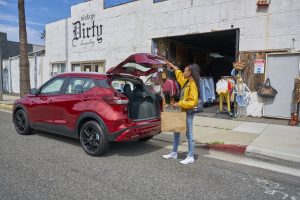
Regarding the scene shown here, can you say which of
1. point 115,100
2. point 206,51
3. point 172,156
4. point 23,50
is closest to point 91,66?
point 23,50

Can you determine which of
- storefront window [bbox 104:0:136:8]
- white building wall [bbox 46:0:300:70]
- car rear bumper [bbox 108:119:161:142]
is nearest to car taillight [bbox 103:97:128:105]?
car rear bumper [bbox 108:119:161:142]

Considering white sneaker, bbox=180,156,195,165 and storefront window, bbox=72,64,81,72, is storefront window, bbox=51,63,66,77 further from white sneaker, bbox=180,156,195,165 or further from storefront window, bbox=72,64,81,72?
white sneaker, bbox=180,156,195,165

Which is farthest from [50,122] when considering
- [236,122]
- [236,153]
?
[236,122]

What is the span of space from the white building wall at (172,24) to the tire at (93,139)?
6530 millimetres

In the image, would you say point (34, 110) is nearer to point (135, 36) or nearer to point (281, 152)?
point (281, 152)

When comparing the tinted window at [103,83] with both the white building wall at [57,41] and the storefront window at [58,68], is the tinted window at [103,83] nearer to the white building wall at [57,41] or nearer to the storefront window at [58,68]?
the white building wall at [57,41]

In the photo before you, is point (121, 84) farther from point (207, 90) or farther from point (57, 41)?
point (57, 41)

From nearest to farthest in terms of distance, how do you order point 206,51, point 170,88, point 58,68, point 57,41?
point 170,88 → point 206,51 → point 57,41 → point 58,68

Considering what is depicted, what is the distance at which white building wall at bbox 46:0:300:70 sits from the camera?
919cm

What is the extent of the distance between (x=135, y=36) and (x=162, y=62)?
25.7ft

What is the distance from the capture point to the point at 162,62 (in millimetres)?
5707

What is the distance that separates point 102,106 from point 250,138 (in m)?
3.94

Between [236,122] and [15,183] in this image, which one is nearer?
[15,183]

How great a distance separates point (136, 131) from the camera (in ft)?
18.6
